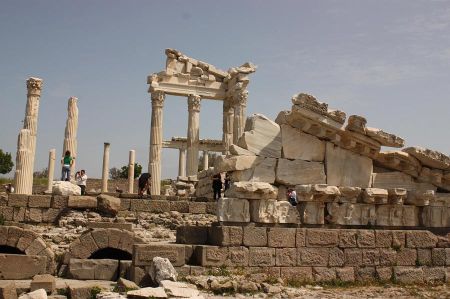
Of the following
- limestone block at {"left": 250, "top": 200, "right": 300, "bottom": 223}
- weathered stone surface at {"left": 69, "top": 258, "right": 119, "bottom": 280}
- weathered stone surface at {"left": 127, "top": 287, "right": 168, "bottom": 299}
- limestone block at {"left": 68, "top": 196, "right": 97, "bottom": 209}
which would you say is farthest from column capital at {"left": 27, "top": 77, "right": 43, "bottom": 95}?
weathered stone surface at {"left": 127, "top": 287, "right": 168, "bottom": 299}

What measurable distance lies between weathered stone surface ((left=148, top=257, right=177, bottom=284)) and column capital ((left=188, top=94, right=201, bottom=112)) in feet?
75.9

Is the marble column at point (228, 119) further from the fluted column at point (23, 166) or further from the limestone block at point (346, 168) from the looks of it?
the limestone block at point (346, 168)

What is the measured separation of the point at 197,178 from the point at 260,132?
18.7 m

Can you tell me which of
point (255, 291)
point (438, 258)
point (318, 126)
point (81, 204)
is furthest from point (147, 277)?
point (81, 204)

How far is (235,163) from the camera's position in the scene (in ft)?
30.8

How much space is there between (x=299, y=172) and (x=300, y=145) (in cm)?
56

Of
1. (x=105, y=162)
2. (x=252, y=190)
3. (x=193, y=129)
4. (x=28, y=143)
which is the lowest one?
(x=252, y=190)

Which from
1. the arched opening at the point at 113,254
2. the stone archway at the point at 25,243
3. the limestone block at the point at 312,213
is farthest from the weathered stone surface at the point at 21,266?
the limestone block at the point at 312,213

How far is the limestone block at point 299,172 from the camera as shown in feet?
32.0

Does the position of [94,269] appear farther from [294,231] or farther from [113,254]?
[294,231]

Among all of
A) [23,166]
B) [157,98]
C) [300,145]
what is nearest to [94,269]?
[300,145]

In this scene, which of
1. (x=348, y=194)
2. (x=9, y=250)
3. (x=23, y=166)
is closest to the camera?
(x=348, y=194)

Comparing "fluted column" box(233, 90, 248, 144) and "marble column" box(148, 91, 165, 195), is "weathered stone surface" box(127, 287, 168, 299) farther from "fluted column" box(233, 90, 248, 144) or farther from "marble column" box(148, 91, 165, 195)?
"fluted column" box(233, 90, 248, 144)

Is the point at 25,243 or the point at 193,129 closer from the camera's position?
the point at 25,243
